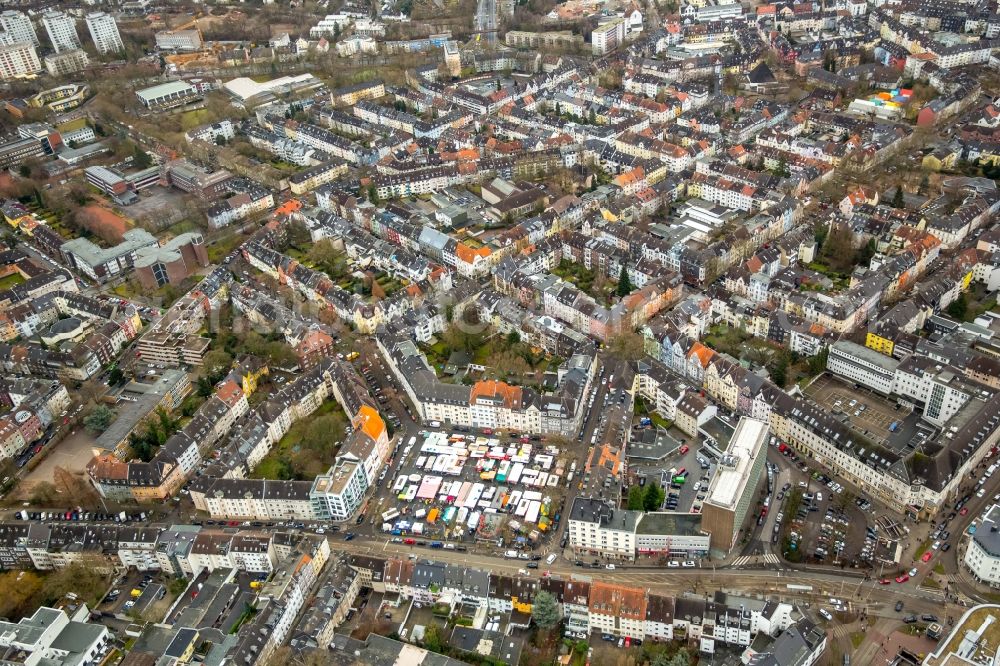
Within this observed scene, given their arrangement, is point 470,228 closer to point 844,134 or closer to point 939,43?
point 844,134

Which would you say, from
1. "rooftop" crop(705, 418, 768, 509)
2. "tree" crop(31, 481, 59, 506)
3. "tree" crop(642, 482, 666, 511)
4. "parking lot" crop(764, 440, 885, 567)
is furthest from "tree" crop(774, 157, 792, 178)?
"tree" crop(31, 481, 59, 506)


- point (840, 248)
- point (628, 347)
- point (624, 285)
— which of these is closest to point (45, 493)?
point (628, 347)

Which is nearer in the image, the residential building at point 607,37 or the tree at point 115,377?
the tree at point 115,377

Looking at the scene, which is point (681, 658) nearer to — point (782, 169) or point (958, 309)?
point (958, 309)

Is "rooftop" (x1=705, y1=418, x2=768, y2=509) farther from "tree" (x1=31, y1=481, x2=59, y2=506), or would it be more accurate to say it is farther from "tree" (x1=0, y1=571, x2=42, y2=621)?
"tree" (x1=31, y1=481, x2=59, y2=506)

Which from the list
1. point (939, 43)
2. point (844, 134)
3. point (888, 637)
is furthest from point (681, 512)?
point (939, 43)

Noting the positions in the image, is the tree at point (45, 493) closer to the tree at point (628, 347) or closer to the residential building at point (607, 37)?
the tree at point (628, 347)

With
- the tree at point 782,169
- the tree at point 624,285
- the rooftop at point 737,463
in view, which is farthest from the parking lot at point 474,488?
the tree at point 782,169
